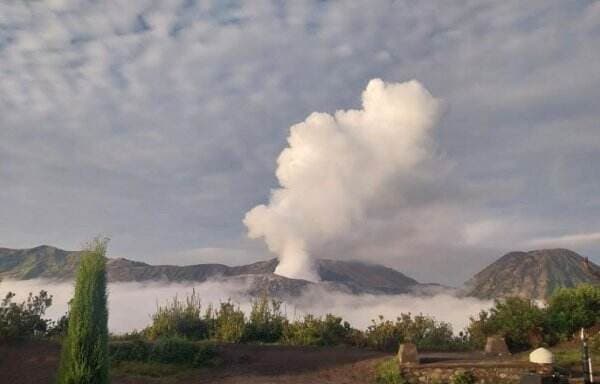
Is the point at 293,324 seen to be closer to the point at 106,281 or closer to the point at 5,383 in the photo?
the point at 5,383

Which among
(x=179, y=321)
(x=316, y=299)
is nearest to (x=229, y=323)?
(x=179, y=321)

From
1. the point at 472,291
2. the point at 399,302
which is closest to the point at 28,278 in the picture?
the point at 399,302

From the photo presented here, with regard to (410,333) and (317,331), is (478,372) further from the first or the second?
(317,331)

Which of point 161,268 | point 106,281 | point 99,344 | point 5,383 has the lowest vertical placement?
point 5,383

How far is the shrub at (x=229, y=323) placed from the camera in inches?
1033

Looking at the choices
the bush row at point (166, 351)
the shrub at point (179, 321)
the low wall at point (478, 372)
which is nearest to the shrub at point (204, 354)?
the bush row at point (166, 351)

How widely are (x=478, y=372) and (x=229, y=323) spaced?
13.0m

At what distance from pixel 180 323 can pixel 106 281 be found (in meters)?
16.0

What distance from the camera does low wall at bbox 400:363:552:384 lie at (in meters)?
16.7

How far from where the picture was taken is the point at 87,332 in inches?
478

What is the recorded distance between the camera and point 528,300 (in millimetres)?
25391

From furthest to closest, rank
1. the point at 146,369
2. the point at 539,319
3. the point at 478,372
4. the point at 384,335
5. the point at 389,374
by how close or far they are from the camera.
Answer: the point at 384,335 → the point at 539,319 → the point at 146,369 → the point at 389,374 → the point at 478,372

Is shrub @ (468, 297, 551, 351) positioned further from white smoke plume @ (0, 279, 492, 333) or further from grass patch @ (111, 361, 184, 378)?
white smoke plume @ (0, 279, 492, 333)

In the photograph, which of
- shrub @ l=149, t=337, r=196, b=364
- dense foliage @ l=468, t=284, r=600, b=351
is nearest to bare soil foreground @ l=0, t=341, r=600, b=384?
shrub @ l=149, t=337, r=196, b=364
